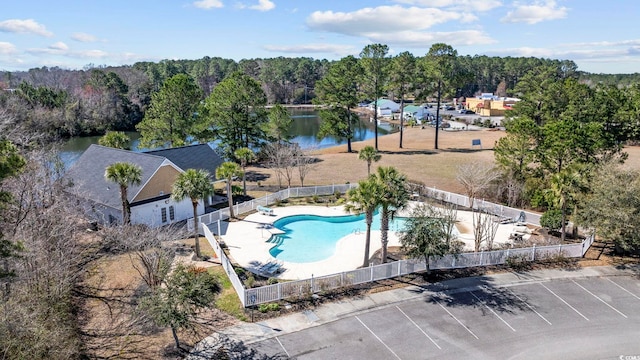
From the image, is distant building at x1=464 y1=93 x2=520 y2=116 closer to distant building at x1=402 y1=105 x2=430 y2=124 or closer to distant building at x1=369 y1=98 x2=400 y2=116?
distant building at x1=402 y1=105 x2=430 y2=124

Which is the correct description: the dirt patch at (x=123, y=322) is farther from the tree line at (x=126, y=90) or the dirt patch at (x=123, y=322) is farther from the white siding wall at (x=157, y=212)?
the tree line at (x=126, y=90)

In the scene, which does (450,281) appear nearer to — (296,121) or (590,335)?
(590,335)

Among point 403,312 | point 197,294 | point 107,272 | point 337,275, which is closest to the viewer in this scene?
point 197,294

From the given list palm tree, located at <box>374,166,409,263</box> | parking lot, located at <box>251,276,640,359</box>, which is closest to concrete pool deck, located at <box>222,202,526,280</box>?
palm tree, located at <box>374,166,409,263</box>

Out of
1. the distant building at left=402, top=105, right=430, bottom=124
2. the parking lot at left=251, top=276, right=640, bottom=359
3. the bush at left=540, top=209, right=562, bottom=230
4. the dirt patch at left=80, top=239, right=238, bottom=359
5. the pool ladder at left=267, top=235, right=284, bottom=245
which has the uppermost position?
→ the distant building at left=402, top=105, right=430, bottom=124

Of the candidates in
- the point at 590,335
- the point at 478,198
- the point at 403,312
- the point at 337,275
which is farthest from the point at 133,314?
the point at 478,198

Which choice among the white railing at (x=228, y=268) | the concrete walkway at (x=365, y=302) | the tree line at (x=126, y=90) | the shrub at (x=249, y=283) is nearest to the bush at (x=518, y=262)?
the concrete walkway at (x=365, y=302)
